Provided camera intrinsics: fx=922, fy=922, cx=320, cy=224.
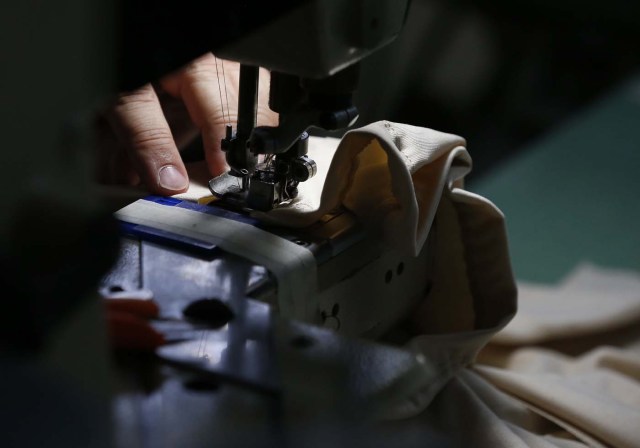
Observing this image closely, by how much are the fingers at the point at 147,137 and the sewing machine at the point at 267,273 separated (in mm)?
76

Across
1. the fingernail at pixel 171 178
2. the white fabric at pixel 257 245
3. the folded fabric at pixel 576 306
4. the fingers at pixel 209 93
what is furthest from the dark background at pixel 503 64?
the white fabric at pixel 257 245

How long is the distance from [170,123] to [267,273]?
41 centimetres

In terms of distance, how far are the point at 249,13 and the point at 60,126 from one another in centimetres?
23

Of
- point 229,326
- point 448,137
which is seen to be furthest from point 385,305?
point 229,326

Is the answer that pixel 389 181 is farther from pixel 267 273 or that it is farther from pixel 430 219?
pixel 267 273

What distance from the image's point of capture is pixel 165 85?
113 centimetres

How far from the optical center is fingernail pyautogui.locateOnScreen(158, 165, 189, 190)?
1.00 meters

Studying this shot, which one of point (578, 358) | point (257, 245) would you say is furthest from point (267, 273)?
point (578, 358)

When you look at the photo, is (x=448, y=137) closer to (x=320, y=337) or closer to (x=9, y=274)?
(x=320, y=337)

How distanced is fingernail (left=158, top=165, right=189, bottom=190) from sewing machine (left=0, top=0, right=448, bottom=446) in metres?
0.05

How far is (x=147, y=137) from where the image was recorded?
3.52 feet

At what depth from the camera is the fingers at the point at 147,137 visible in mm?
1033

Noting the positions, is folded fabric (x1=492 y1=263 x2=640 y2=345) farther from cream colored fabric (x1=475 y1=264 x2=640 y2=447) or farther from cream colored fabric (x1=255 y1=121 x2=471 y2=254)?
cream colored fabric (x1=255 y1=121 x2=471 y2=254)

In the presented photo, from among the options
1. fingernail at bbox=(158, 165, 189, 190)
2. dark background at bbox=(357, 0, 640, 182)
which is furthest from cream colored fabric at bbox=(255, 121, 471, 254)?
dark background at bbox=(357, 0, 640, 182)
